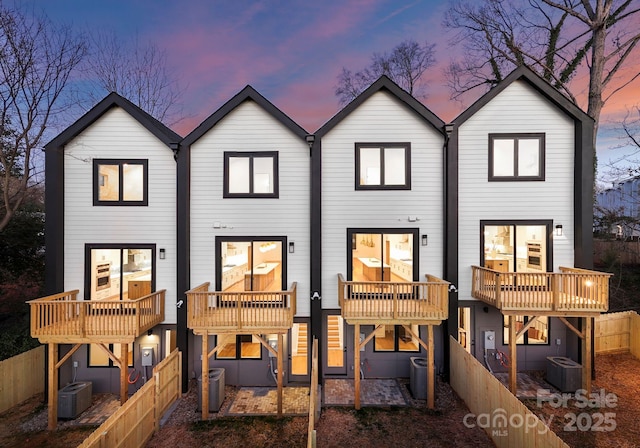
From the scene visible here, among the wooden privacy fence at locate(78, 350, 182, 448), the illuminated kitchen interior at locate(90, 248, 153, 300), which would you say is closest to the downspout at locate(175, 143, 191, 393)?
the wooden privacy fence at locate(78, 350, 182, 448)

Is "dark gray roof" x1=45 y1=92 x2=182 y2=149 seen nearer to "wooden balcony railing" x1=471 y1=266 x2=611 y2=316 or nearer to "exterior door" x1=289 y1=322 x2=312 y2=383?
"exterior door" x1=289 y1=322 x2=312 y2=383

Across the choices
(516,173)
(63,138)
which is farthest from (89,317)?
(516,173)

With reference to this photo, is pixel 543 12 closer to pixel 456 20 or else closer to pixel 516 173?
pixel 456 20

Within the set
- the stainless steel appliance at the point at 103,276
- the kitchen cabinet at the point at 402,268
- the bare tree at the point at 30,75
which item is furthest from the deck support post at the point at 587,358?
the bare tree at the point at 30,75

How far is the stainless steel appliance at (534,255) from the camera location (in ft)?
29.9

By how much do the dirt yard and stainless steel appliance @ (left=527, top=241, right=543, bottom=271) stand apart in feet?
12.6

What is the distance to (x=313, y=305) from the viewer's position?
8938 mm

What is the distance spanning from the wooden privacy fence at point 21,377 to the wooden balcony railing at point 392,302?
10.1 m

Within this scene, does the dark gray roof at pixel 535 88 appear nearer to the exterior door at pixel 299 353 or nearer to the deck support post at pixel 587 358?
the deck support post at pixel 587 358

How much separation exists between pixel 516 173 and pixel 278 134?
8.17m

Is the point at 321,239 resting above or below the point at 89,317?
above

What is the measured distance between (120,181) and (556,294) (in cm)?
1381

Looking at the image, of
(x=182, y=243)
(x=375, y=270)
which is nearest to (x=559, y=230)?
(x=375, y=270)

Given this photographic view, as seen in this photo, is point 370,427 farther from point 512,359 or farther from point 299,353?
point 512,359
